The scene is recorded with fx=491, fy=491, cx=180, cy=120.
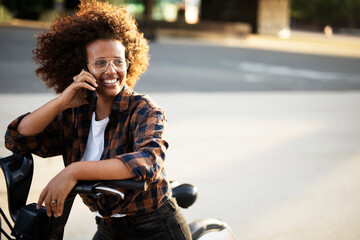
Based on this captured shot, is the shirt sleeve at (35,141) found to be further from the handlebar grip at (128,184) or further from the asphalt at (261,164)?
the handlebar grip at (128,184)

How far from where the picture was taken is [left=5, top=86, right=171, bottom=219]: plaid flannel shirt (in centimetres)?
161

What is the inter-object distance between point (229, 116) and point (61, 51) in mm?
4970

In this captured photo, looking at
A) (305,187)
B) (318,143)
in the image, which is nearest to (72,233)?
(305,187)

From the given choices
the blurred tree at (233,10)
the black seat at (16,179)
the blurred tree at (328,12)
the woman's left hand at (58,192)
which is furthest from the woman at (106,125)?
the blurred tree at (328,12)

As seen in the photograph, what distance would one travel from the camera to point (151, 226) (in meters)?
1.72

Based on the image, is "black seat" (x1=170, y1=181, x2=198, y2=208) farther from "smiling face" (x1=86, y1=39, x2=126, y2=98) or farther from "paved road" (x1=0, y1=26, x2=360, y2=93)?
"paved road" (x1=0, y1=26, x2=360, y2=93)

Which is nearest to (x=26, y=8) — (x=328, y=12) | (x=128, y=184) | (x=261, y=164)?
(x=328, y=12)

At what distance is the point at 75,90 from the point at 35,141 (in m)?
0.23

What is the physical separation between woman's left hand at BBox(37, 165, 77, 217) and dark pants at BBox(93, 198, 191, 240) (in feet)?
1.22

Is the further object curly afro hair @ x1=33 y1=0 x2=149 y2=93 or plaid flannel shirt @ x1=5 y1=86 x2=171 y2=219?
curly afro hair @ x1=33 y1=0 x2=149 y2=93

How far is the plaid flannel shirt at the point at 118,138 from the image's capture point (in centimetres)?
161

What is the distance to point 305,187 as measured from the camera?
428 cm

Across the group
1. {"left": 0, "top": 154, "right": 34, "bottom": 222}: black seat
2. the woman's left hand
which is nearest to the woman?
{"left": 0, "top": 154, "right": 34, "bottom": 222}: black seat

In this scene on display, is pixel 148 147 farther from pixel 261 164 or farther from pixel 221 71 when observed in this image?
pixel 221 71
